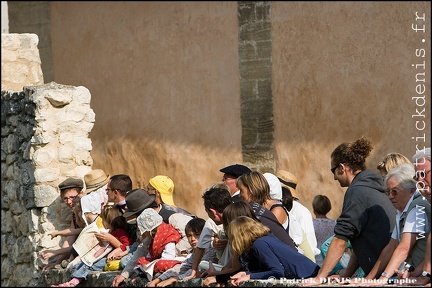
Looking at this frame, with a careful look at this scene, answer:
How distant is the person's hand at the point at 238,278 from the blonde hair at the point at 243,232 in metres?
A: 0.15

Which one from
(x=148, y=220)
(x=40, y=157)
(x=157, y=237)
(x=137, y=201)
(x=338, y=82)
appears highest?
(x=338, y=82)

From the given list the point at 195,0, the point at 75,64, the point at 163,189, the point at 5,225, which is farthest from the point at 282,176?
the point at 75,64

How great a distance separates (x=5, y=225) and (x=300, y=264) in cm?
490

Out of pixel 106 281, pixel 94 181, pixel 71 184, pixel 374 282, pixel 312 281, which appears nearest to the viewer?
pixel 374 282

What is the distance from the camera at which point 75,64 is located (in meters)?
15.8

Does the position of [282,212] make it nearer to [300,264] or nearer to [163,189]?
[300,264]

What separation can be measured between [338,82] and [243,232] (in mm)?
5269

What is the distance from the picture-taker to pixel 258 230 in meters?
7.97

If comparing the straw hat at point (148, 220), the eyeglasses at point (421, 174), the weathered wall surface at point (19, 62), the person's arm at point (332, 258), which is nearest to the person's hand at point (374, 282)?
the person's arm at point (332, 258)

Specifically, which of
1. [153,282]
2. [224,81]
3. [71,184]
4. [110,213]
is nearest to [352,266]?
[153,282]

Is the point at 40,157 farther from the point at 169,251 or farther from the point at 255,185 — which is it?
the point at 255,185

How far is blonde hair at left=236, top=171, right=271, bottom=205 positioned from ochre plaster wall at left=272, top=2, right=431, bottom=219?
3.93 metres

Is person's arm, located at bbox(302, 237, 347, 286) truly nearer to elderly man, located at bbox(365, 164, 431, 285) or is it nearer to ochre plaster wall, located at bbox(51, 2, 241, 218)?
elderly man, located at bbox(365, 164, 431, 285)

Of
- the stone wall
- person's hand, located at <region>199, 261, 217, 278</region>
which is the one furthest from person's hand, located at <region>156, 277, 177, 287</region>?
the stone wall
